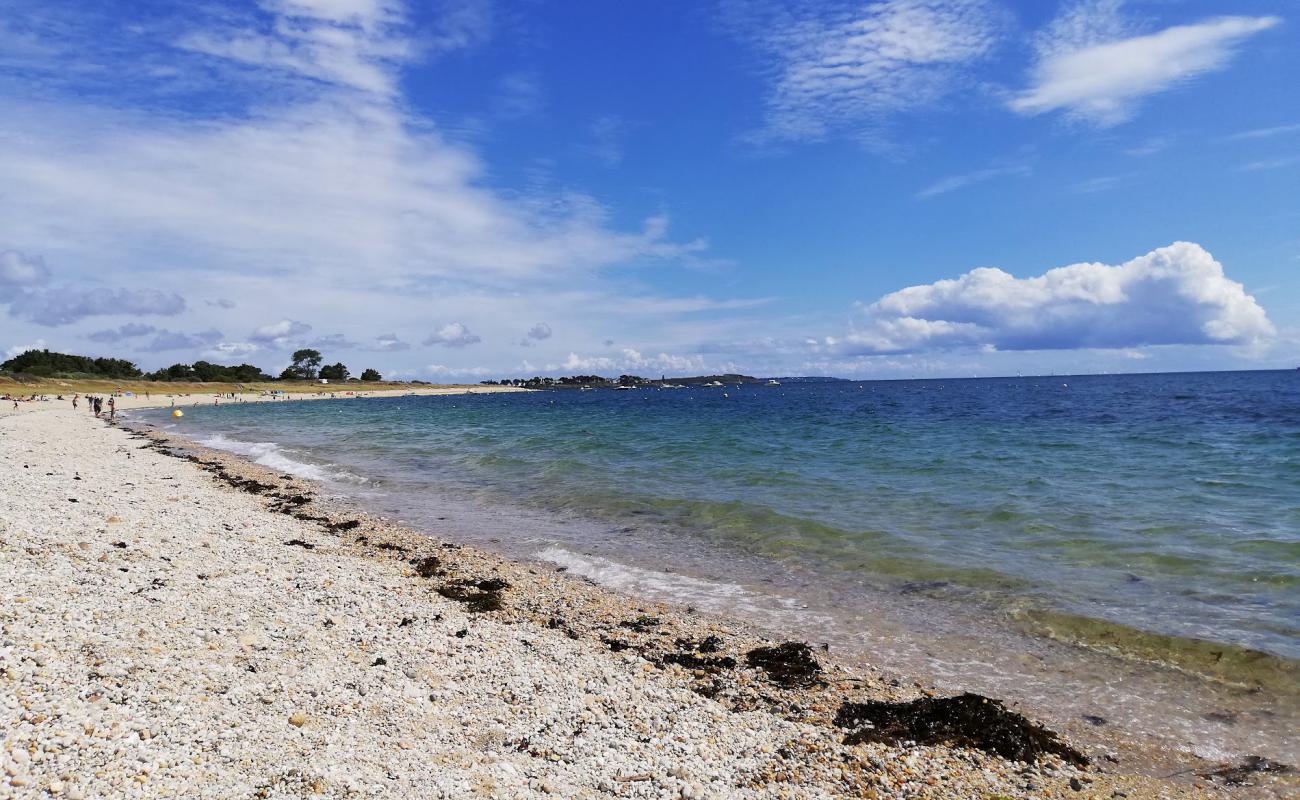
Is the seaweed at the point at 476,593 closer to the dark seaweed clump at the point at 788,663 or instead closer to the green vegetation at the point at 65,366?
the dark seaweed clump at the point at 788,663

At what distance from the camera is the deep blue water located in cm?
1134

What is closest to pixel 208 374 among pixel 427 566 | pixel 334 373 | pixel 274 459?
pixel 334 373

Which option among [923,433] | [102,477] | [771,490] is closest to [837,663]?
[771,490]

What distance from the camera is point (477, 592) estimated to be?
10820mm

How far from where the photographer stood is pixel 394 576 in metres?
11.5

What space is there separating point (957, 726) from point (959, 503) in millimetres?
13175

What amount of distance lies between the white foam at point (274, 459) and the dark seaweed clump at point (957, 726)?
850 inches

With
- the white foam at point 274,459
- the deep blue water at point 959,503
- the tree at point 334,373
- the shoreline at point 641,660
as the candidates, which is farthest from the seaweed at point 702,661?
the tree at point 334,373

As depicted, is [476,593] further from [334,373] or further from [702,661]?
[334,373]

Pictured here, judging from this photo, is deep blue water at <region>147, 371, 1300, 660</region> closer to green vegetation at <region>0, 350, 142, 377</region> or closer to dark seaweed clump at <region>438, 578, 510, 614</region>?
dark seaweed clump at <region>438, 578, 510, 614</region>

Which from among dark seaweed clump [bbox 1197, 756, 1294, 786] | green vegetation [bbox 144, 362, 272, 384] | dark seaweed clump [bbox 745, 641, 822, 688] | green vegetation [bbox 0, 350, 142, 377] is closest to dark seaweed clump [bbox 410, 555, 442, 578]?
dark seaweed clump [bbox 745, 641, 822, 688]

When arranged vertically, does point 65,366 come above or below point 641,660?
above

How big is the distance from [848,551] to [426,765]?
10.6m

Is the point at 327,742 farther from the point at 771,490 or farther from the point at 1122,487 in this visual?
the point at 1122,487
